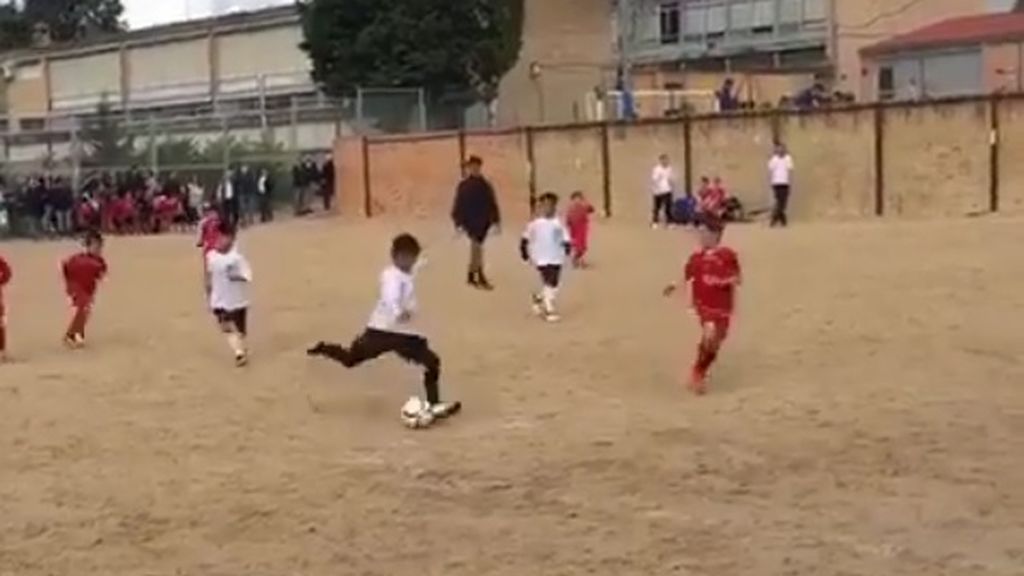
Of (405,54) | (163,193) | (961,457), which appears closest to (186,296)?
(961,457)

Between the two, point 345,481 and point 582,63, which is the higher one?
point 582,63

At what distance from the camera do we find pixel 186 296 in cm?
2656

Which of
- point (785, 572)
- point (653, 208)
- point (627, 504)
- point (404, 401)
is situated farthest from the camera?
point (653, 208)

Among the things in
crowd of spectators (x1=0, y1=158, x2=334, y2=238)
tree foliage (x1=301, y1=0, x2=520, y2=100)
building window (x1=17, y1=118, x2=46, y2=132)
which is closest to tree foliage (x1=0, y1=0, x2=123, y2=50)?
building window (x1=17, y1=118, x2=46, y2=132)

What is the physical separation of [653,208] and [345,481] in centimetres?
2718

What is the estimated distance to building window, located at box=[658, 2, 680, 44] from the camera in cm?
6506

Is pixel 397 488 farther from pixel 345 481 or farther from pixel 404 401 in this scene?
pixel 404 401

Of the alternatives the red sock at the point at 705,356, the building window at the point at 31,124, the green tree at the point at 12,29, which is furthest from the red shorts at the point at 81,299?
the green tree at the point at 12,29

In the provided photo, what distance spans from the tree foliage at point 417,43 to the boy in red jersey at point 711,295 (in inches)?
1449

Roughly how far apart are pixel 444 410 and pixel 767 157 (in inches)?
960

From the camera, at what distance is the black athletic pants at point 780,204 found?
35688 mm

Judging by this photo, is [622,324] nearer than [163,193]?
Yes

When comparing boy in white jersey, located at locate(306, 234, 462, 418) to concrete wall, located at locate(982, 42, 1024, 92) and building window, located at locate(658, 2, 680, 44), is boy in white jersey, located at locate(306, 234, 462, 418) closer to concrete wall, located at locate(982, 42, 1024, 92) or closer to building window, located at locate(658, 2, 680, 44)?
concrete wall, located at locate(982, 42, 1024, 92)

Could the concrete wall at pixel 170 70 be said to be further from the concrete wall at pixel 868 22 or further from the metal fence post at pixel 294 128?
the concrete wall at pixel 868 22
